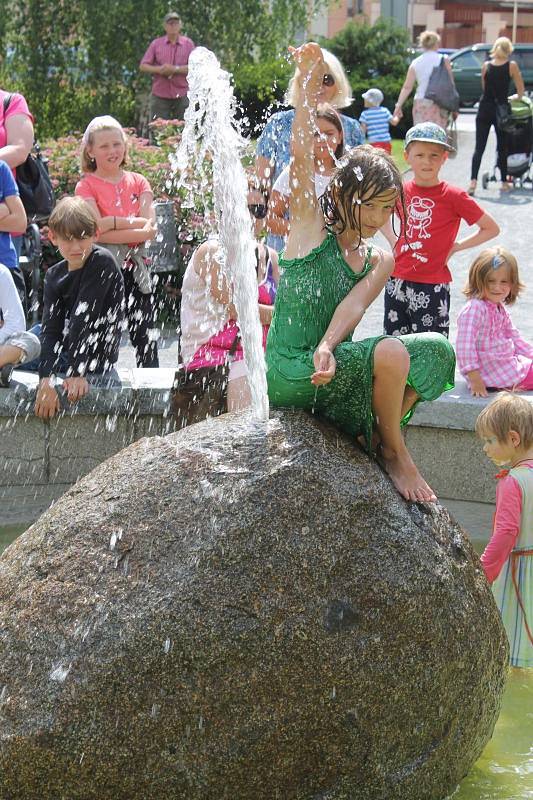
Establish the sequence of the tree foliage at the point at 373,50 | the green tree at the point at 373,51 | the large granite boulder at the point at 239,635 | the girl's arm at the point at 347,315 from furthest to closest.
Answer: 1. the tree foliage at the point at 373,50
2. the green tree at the point at 373,51
3. the girl's arm at the point at 347,315
4. the large granite boulder at the point at 239,635

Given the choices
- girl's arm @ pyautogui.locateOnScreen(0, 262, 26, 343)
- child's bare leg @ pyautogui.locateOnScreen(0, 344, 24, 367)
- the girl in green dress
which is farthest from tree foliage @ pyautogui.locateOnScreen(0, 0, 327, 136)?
the girl in green dress

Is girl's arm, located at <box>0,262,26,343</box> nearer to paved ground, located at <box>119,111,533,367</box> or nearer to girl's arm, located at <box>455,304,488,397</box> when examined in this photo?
paved ground, located at <box>119,111,533,367</box>

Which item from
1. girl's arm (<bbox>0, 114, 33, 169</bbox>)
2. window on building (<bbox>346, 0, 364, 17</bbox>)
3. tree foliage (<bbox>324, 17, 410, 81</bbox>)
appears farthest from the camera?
window on building (<bbox>346, 0, 364, 17</bbox>)

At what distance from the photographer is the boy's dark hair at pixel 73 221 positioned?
603 centimetres

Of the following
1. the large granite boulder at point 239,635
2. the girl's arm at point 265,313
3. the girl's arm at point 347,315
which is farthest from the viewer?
the girl's arm at point 265,313

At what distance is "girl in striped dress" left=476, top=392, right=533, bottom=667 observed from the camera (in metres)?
4.68

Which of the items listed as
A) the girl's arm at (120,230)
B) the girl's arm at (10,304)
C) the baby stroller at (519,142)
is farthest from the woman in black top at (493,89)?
the girl's arm at (10,304)

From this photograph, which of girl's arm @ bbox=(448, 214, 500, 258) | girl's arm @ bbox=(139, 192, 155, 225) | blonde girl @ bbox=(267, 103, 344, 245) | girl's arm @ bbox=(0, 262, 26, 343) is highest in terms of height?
blonde girl @ bbox=(267, 103, 344, 245)

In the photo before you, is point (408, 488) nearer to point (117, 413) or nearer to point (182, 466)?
point (182, 466)

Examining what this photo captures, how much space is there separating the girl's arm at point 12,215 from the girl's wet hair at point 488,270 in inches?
103

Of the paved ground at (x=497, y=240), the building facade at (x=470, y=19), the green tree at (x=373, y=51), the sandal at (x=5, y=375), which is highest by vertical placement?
the building facade at (x=470, y=19)

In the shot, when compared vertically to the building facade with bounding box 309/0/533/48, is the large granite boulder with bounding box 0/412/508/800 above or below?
below

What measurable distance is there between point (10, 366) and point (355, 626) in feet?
10.1

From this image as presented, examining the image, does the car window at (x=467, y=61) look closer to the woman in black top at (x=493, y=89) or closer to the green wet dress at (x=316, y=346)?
the woman in black top at (x=493, y=89)
